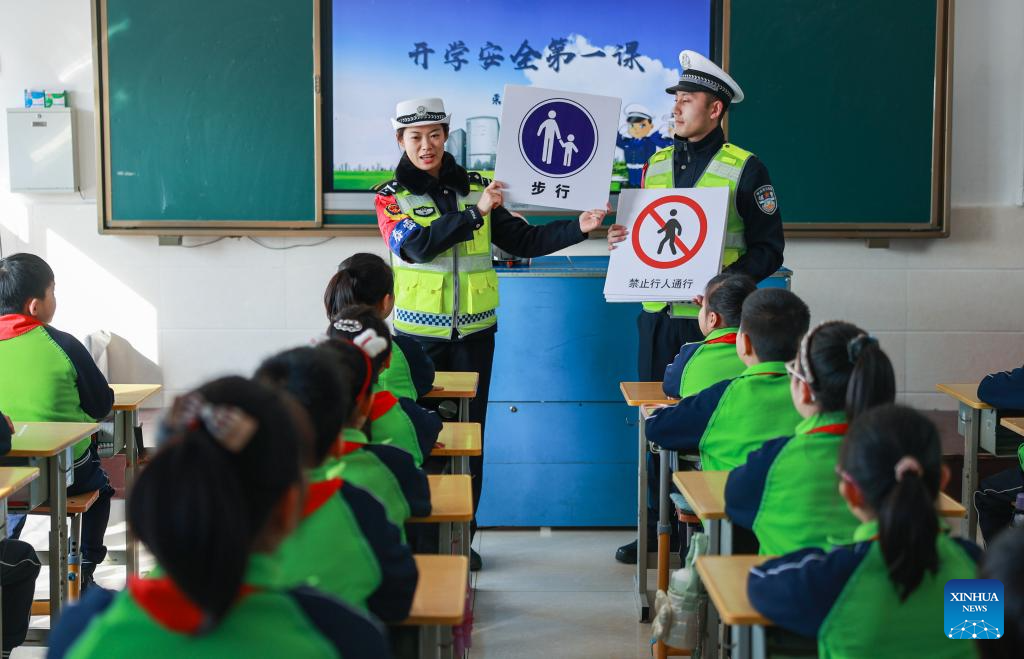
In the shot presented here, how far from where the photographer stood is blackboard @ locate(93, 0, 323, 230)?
506cm

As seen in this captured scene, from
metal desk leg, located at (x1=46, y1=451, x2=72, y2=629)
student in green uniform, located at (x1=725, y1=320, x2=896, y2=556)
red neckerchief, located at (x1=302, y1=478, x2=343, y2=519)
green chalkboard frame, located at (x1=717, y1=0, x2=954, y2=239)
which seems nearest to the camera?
red neckerchief, located at (x1=302, y1=478, x2=343, y2=519)

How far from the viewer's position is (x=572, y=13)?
5082 mm

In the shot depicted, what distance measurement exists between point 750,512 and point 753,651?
1.08ft

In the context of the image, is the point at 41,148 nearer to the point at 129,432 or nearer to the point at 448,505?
the point at 129,432

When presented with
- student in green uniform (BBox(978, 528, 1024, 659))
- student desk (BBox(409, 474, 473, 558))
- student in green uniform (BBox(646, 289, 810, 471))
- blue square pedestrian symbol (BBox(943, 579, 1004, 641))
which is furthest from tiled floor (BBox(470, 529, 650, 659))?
student in green uniform (BBox(978, 528, 1024, 659))

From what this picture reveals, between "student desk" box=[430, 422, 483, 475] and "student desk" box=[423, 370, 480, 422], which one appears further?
"student desk" box=[423, 370, 480, 422]

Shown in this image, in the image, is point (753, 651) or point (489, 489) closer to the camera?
point (753, 651)

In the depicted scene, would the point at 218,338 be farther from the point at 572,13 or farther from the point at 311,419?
the point at 311,419

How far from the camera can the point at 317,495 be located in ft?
4.77

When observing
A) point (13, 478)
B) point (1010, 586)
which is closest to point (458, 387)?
point (13, 478)

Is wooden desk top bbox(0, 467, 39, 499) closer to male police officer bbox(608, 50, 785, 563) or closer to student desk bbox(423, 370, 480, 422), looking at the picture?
student desk bbox(423, 370, 480, 422)

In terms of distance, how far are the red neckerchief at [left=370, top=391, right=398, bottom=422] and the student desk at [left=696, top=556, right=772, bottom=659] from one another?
77 cm

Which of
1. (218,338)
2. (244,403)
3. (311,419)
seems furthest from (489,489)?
(244,403)

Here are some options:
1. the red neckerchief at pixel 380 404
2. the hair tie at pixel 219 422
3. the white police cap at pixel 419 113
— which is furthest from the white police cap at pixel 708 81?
the hair tie at pixel 219 422
